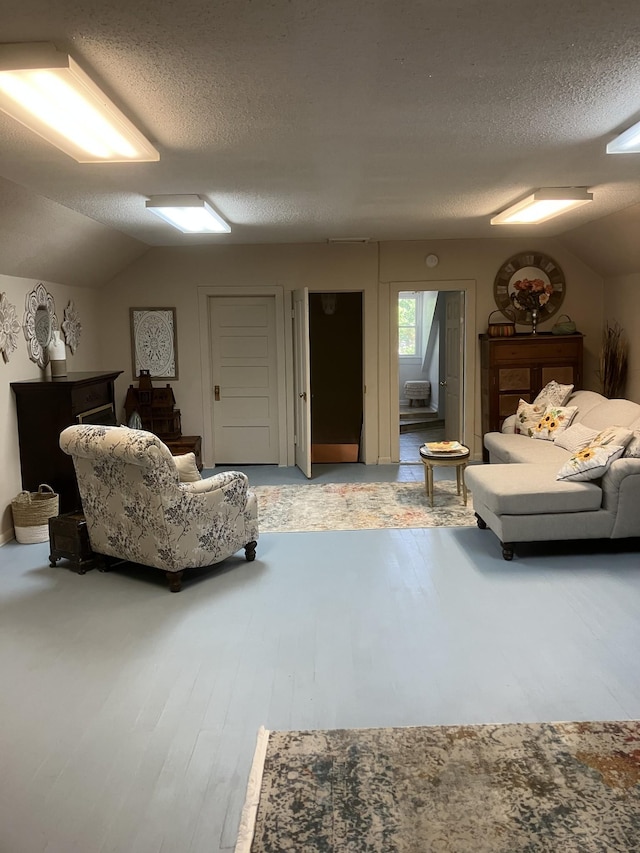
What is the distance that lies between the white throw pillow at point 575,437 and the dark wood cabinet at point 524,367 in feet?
3.85

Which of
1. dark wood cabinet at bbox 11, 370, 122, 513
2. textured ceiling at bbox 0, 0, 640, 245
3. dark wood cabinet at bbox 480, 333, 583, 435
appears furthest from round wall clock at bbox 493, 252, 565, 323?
dark wood cabinet at bbox 11, 370, 122, 513

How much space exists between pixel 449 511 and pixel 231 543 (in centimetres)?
202

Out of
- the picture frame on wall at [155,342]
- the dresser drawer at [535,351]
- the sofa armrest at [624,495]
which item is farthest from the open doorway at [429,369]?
the sofa armrest at [624,495]

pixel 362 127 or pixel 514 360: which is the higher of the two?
pixel 362 127

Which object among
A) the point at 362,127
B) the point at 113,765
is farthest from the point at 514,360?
the point at 113,765

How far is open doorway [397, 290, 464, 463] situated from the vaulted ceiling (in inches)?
118

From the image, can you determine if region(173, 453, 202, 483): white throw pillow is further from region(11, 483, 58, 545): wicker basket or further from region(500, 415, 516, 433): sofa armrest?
region(500, 415, 516, 433): sofa armrest

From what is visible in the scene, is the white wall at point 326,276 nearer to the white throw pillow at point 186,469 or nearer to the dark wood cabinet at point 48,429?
the dark wood cabinet at point 48,429

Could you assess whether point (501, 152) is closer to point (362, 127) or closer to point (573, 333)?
point (362, 127)

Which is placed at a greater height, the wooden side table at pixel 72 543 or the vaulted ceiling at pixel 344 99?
the vaulted ceiling at pixel 344 99

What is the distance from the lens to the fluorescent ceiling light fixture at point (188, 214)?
176 inches

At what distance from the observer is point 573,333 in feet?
23.0

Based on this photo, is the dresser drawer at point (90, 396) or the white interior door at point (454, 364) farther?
the white interior door at point (454, 364)

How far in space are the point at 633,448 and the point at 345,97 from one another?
3058 mm
